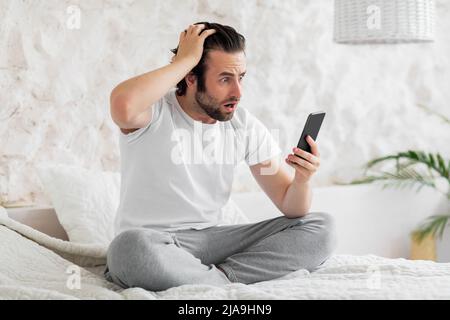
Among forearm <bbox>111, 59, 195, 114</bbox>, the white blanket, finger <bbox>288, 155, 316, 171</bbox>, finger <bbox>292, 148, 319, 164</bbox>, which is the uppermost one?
forearm <bbox>111, 59, 195, 114</bbox>

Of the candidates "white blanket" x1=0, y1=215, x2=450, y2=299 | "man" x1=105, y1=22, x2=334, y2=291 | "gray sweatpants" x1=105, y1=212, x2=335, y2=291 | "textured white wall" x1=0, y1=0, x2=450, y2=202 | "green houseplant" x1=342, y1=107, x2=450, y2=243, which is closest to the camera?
"white blanket" x1=0, y1=215, x2=450, y2=299

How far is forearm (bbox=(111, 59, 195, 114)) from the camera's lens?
1.95 m

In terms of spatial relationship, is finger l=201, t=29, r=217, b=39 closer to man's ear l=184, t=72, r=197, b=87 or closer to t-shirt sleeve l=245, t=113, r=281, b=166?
man's ear l=184, t=72, r=197, b=87

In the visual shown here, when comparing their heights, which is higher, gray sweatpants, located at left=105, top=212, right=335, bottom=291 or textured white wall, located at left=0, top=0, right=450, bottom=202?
textured white wall, located at left=0, top=0, right=450, bottom=202

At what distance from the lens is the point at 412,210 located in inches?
134

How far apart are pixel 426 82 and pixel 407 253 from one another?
0.79m

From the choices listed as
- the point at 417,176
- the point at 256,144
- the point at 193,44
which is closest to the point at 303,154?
the point at 256,144

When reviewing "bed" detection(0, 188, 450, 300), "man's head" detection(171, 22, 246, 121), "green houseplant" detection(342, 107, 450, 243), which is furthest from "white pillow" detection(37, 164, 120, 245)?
"green houseplant" detection(342, 107, 450, 243)

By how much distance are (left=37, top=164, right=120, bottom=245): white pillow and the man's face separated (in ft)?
1.70

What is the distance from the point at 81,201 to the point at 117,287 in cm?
51

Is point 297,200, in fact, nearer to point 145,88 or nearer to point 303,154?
point 303,154

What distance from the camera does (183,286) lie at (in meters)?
1.82

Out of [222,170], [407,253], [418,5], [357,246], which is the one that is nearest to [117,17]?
[222,170]
